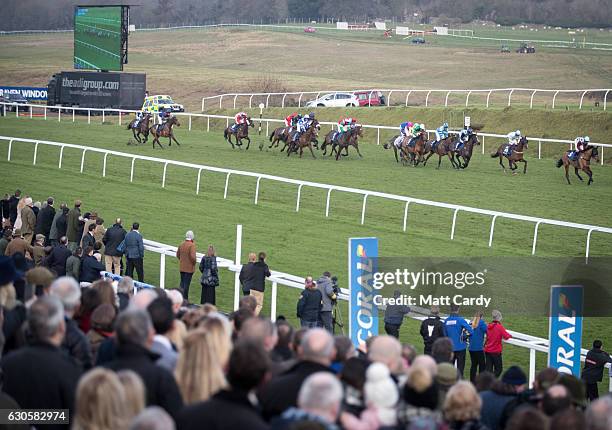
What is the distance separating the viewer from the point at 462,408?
4.72m

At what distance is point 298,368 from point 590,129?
86.3 ft

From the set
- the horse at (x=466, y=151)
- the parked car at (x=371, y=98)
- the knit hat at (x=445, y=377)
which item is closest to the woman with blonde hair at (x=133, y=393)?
the knit hat at (x=445, y=377)

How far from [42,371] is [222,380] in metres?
0.79

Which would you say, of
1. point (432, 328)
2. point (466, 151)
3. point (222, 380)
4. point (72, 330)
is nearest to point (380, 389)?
point (222, 380)

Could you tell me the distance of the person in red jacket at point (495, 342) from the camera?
394 inches

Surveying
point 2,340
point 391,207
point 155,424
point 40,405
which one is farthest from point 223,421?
point 391,207

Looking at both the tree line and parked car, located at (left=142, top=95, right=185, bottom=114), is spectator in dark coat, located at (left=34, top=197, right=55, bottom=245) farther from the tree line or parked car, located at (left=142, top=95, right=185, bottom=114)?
the tree line

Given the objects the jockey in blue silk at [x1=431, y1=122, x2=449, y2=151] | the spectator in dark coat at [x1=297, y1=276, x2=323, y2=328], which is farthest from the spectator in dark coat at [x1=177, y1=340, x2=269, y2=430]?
the jockey in blue silk at [x1=431, y1=122, x2=449, y2=151]

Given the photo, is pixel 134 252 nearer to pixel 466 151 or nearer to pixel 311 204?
pixel 311 204

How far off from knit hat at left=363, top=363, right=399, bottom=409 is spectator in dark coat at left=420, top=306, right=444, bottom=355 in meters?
5.37

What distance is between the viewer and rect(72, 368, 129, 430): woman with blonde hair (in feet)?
12.9

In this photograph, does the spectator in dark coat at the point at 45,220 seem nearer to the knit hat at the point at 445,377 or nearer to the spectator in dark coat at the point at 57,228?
the spectator in dark coat at the point at 57,228

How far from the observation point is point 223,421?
4004 mm

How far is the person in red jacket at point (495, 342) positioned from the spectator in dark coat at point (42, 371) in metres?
5.97
